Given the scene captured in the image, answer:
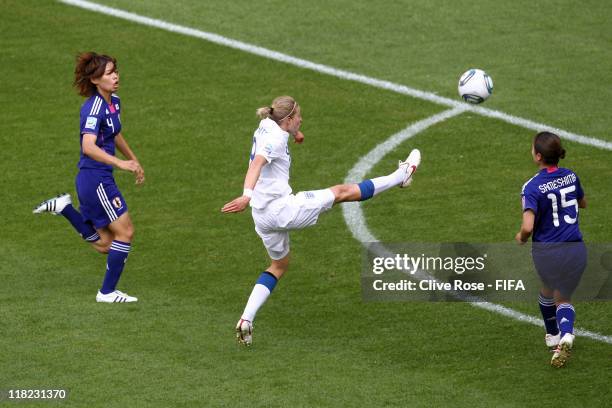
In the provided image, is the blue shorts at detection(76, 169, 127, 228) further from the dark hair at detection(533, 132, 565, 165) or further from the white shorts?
the dark hair at detection(533, 132, 565, 165)

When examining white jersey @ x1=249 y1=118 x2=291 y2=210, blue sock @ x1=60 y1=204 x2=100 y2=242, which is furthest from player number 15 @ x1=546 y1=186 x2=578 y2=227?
blue sock @ x1=60 y1=204 x2=100 y2=242

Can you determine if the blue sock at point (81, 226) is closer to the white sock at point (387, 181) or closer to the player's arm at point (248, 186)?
the player's arm at point (248, 186)

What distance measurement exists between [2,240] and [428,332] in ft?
16.9

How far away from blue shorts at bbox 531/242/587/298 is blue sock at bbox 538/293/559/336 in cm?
19

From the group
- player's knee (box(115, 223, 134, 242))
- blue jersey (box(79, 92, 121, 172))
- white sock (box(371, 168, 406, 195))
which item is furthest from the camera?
player's knee (box(115, 223, 134, 242))

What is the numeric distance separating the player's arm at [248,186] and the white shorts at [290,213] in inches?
18.5

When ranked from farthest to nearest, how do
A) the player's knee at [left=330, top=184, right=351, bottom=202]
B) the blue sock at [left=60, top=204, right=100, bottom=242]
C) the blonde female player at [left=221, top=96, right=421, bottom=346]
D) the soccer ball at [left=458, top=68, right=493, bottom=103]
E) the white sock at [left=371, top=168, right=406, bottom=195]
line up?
1. the soccer ball at [left=458, top=68, right=493, bottom=103]
2. the blue sock at [left=60, top=204, right=100, bottom=242]
3. the white sock at [left=371, top=168, right=406, bottom=195]
4. the player's knee at [left=330, top=184, right=351, bottom=202]
5. the blonde female player at [left=221, top=96, right=421, bottom=346]

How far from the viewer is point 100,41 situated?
19.2 meters

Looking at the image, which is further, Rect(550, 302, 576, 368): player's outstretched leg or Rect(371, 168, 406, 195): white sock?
Rect(371, 168, 406, 195): white sock

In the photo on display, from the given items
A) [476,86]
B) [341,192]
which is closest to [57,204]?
[341,192]

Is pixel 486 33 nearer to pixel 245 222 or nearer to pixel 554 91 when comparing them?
pixel 554 91

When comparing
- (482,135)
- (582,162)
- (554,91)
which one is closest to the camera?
(582,162)

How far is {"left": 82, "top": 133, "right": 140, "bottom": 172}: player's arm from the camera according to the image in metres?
11.1

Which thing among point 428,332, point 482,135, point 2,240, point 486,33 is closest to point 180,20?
point 486,33
